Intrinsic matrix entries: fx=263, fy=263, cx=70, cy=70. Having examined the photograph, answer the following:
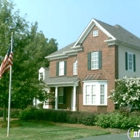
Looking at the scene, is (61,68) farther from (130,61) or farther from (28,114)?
(28,114)

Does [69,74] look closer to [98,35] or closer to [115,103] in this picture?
[98,35]

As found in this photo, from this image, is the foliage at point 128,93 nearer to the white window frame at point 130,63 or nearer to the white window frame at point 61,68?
the white window frame at point 130,63

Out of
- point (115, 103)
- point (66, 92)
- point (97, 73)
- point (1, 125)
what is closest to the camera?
point (1, 125)

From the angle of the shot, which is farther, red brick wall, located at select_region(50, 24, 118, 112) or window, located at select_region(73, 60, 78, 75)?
window, located at select_region(73, 60, 78, 75)

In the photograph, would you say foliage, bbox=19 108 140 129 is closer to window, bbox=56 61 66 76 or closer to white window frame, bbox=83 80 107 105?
white window frame, bbox=83 80 107 105

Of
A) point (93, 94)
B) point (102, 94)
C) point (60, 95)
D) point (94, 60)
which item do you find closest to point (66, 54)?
point (60, 95)

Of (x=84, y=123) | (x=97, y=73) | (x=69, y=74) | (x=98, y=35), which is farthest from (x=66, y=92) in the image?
(x=84, y=123)

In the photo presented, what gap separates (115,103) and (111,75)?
2.57 m

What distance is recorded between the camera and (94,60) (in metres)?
24.3

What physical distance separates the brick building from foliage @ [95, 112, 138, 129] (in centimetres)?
614

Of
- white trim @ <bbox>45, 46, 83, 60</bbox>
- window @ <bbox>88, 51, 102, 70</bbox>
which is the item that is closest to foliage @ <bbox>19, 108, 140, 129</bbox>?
window @ <bbox>88, 51, 102, 70</bbox>

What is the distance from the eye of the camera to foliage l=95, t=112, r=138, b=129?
1565cm

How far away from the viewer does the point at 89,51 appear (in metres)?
24.8

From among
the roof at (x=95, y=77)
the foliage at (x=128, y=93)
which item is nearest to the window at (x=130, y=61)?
the roof at (x=95, y=77)
